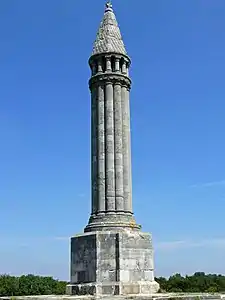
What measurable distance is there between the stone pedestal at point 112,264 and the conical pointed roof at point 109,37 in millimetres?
8115

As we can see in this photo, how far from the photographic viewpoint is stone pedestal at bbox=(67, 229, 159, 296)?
60.7 feet

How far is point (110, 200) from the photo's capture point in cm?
1995

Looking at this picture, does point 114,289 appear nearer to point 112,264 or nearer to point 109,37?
point 112,264

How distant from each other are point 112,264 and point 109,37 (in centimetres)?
1006

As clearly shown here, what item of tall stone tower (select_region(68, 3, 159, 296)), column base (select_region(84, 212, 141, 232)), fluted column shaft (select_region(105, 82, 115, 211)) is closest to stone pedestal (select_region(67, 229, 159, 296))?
tall stone tower (select_region(68, 3, 159, 296))

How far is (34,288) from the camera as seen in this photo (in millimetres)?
79750

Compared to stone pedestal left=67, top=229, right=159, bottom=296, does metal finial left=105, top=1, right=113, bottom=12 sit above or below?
above

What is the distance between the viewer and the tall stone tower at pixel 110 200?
18.7m

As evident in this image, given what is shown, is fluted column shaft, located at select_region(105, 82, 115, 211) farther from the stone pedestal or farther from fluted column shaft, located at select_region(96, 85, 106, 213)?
the stone pedestal

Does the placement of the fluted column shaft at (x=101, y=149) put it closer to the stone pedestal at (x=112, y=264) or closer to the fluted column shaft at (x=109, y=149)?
the fluted column shaft at (x=109, y=149)

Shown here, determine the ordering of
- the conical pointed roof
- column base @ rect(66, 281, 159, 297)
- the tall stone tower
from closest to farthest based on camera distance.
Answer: column base @ rect(66, 281, 159, 297), the tall stone tower, the conical pointed roof

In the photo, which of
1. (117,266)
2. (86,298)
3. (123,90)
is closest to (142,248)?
(117,266)

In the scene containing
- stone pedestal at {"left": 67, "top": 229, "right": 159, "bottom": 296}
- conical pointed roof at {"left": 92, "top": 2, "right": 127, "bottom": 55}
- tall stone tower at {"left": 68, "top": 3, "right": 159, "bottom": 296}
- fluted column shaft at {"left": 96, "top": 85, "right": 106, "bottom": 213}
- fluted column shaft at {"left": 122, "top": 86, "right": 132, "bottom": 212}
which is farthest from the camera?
conical pointed roof at {"left": 92, "top": 2, "right": 127, "bottom": 55}

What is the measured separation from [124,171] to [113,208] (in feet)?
5.58
